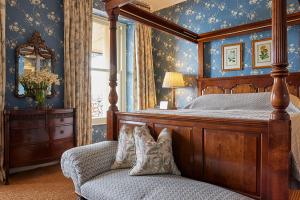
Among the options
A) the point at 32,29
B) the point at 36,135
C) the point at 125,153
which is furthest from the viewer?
the point at 32,29

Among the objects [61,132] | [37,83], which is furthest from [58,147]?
[37,83]

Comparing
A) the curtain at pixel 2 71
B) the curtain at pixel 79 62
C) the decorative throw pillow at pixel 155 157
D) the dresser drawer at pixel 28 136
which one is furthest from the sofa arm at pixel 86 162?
the curtain at pixel 79 62

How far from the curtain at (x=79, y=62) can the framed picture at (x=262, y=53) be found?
8.61ft

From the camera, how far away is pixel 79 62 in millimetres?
3859

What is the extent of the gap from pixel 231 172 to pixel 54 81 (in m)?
2.73

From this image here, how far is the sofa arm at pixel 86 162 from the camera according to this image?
6.27ft

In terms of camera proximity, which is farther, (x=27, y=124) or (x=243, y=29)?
(x=243, y=29)

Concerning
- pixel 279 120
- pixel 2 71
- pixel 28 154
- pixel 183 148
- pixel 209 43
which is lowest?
pixel 28 154

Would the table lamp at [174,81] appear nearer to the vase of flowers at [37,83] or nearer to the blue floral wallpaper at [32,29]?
the blue floral wallpaper at [32,29]

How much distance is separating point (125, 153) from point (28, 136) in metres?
1.60

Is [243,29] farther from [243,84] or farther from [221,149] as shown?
[221,149]

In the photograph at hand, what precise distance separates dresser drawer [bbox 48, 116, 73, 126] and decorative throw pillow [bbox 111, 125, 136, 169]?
1501 millimetres

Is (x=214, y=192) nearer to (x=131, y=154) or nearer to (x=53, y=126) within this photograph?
(x=131, y=154)

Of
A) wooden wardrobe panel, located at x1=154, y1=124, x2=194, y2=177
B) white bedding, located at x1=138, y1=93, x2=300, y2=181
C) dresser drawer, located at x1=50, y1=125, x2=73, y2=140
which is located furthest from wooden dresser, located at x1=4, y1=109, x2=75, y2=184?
wooden wardrobe panel, located at x1=154, y1=124, x2=194, y2=177
